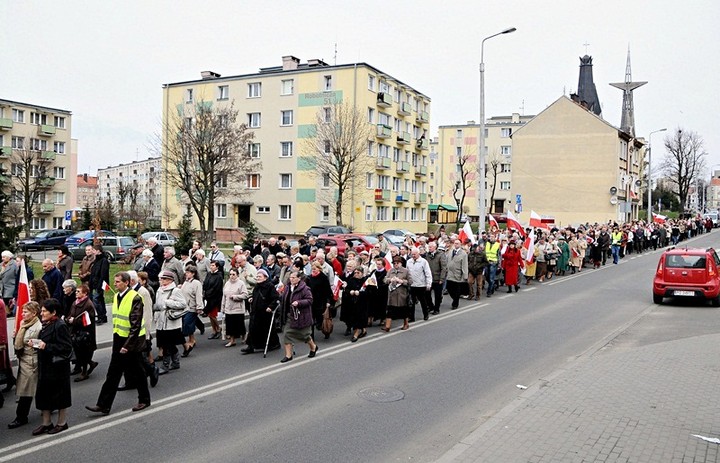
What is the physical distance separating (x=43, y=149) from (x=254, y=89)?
26.8 meters

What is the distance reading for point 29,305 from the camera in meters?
7.28

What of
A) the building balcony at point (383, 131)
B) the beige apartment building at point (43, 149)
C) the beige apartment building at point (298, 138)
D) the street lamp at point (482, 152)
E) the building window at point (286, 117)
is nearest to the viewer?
the street lamp at point (482, 152)

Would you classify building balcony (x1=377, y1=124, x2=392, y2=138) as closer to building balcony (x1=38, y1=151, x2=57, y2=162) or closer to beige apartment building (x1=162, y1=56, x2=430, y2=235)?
beige apartment building (x1=162, y1=56, x2=430, y2=235)

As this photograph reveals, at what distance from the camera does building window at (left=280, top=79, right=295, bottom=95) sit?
55.3 m

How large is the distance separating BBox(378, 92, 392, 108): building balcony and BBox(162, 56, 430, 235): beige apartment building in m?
0.09

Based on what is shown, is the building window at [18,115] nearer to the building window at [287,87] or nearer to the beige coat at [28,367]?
the building window at [287,87]

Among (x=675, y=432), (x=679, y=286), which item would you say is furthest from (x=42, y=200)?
(x=675, y=432)

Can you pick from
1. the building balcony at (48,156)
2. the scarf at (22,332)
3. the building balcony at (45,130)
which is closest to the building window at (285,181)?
the building balcony at (48,156)

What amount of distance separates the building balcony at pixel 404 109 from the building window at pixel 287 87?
36.2 ft

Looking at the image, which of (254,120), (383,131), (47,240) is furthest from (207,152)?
(383,131)

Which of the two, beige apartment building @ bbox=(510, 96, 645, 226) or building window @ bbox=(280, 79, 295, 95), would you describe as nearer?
building window @ bbox=(280, 79, 295, 95)

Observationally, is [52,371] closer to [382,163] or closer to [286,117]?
[286,117]

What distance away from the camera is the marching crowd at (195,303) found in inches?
284

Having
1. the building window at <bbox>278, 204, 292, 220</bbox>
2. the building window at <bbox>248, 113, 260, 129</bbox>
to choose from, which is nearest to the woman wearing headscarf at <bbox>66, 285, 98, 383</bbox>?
the building window at <bbox>278, 204, 292, 220</bbox>
